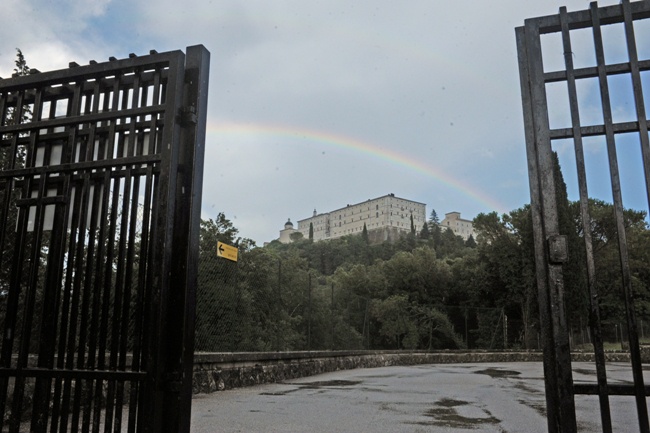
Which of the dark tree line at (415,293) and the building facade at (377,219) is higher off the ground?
the building facade at (377,219)

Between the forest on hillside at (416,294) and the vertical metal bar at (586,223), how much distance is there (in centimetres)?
17

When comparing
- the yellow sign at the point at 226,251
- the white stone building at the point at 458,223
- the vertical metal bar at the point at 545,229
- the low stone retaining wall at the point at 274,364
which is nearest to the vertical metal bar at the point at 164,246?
the vertical metal bar at the point at 545,229

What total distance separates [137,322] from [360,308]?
17.8 m

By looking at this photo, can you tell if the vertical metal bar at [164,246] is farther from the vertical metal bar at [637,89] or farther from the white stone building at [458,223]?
the white stone building at [458,223]

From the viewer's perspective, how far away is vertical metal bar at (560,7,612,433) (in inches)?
107

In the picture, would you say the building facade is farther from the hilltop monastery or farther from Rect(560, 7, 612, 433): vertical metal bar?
Rect(560, 7, 612, 433): vertical metal bar

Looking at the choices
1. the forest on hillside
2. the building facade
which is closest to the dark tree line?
the forest on hillside

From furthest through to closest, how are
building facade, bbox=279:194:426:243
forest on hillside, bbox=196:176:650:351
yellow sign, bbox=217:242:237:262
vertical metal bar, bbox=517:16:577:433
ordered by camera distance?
building facade, bbox=279:194:426:243
forest on hillside, bbox=196:176:650:351
yellow sign, bbox=217:242:237:262
vertical metal bar, bbox=517:16:577:433

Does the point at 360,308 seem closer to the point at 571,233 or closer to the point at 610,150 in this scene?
the point at 571,233

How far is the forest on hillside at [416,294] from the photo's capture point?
1128 cm

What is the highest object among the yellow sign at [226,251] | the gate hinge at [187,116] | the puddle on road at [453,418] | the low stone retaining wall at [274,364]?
the yellow sign at [226,251]

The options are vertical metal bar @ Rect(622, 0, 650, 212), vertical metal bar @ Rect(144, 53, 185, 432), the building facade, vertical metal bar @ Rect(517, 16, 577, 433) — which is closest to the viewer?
vertical metal bar @ Rect(144, 53, 185, 432)

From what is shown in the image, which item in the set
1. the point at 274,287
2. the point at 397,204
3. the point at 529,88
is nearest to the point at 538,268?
the point at 529,88

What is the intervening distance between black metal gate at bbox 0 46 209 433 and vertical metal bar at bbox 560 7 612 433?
Result: 2047 mm
